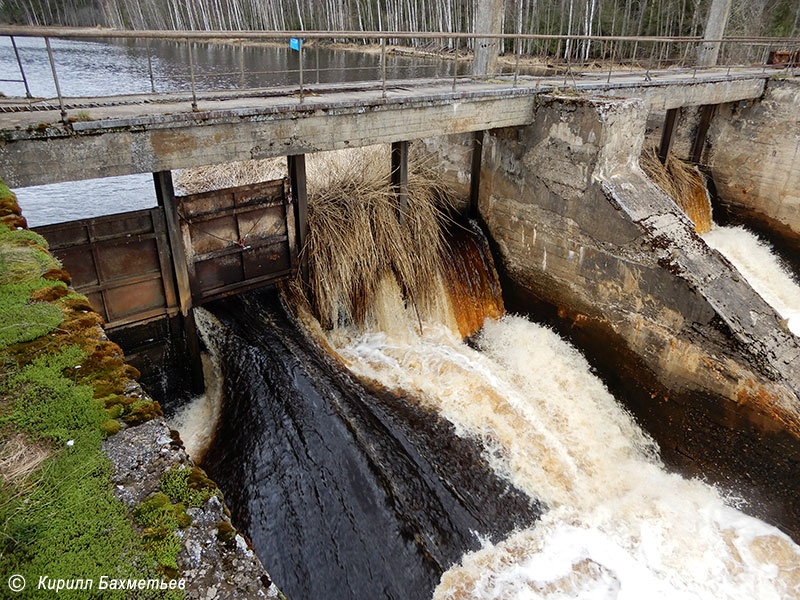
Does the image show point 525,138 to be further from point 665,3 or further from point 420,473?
point 665,3

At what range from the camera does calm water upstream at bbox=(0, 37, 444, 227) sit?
42.2ft

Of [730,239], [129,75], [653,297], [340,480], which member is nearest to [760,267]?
[730,239]

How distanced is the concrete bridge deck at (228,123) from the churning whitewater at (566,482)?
9.85 ft

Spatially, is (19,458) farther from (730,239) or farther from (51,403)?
(730,239)

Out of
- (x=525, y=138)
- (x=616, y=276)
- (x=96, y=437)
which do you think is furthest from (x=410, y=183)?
(x=96, y=437)

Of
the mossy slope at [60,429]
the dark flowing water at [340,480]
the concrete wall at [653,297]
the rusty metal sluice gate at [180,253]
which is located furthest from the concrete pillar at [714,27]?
the mossy slope at [60,429]

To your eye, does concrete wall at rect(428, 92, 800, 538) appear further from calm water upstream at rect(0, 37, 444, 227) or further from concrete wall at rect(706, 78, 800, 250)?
concrete wall at rect(706, 78, 800, 250)

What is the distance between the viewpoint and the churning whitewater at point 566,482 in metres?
6.06

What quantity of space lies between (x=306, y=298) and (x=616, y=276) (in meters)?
5.04

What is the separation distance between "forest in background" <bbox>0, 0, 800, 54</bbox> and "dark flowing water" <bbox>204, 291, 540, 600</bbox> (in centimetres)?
3419

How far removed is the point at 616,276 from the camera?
8484 mm

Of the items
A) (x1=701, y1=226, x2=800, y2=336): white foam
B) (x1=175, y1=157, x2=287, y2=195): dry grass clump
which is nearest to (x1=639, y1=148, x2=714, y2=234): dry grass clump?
(x1=701, y1=226, x2=800, y2=336): white foam

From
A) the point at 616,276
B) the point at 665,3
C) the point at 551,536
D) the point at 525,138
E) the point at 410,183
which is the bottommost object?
the point at 551,536

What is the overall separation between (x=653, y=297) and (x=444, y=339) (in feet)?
11.0
